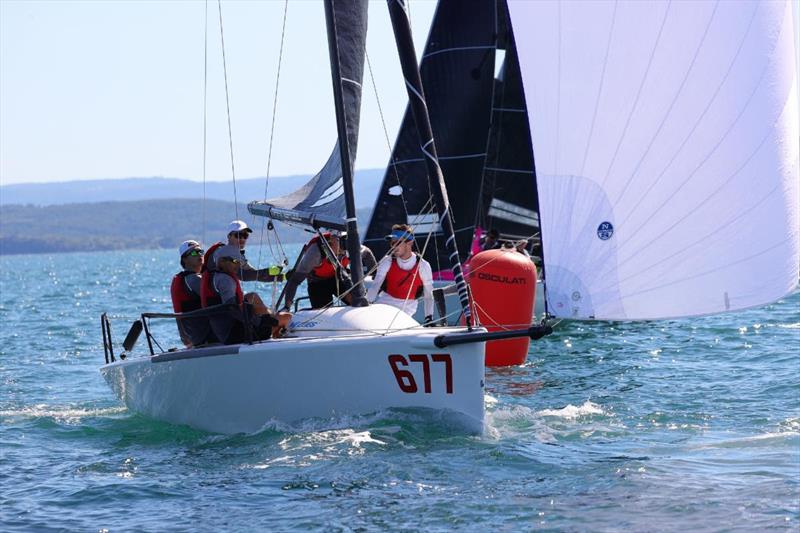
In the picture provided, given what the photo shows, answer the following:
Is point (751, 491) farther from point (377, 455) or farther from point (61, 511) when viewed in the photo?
point (61, 511)

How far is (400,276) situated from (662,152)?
2.61 meters

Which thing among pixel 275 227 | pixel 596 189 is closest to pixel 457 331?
pixel 596 189

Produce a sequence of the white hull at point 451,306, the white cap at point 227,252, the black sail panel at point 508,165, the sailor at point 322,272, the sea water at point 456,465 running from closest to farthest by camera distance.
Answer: the sea water at point 456,465 < the white cap at point 227,252 < the sailor at point 322,272 < the white hull at point 451,306 < the black sail panel at point 508,165

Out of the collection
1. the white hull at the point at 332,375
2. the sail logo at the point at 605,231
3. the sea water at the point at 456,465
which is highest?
the sail logo at the point at 605,231

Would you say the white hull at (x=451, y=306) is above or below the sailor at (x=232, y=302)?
below

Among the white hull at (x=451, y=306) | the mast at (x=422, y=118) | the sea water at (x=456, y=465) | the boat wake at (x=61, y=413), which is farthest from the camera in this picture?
the white hull at (x=451, y=306)

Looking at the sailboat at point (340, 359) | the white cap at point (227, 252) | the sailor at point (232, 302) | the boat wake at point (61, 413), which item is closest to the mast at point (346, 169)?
the sailboat at point (340, 359)

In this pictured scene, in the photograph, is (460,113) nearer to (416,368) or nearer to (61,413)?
(61,413)

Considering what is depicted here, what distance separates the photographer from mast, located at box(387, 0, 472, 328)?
29.6 ft

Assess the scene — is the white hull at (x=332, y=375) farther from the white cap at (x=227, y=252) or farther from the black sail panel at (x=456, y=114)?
the black sail panel at (x=456, y=114)

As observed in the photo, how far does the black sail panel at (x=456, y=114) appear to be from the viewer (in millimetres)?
19078

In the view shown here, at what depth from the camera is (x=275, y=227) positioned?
34.0 feet

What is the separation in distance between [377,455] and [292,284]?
2.20 meters

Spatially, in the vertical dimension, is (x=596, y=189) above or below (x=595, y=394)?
above
